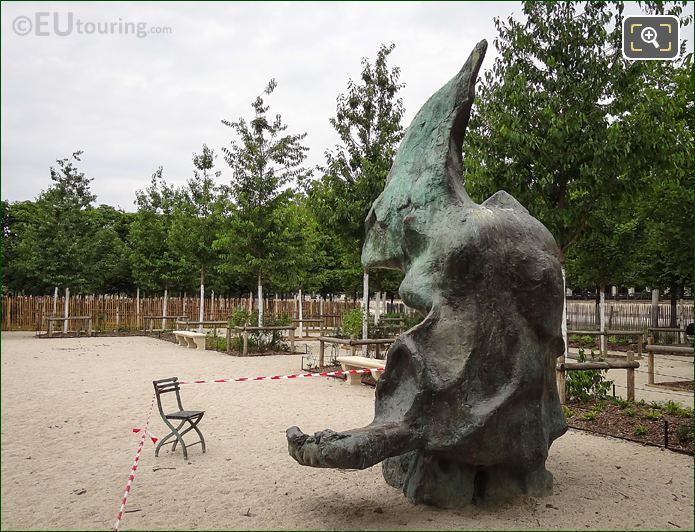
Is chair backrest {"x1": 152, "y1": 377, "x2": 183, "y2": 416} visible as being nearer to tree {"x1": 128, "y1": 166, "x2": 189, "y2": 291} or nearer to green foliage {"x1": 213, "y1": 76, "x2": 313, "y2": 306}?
green foliage {"x1": 213, "y1": 76, "x2": 313, "y2": 306}

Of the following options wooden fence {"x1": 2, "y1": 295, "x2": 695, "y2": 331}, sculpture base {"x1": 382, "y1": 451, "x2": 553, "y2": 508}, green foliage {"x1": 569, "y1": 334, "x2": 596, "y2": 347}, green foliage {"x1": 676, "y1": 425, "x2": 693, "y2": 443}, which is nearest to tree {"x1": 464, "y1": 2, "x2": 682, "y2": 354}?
green foliage {"x1": 676, "y1": 425, "x2": 693, "y2": 443}

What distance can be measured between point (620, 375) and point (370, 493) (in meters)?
11.2

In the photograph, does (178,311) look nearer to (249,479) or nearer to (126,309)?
(126,309)

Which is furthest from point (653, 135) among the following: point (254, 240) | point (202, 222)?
point (202, 222)

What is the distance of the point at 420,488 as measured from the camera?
5.27 meters

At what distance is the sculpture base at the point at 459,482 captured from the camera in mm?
5219

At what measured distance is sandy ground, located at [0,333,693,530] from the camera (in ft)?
16.7

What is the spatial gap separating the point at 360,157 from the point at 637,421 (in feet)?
31.3

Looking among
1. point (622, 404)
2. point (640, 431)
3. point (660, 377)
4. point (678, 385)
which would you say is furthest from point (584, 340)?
point (640, 431)

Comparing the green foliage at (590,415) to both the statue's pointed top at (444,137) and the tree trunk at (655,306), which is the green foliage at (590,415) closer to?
the statue's pointed top at (444,137)

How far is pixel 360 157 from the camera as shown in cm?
1573

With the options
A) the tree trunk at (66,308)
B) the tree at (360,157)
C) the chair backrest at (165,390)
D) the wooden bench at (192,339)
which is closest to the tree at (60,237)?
the tree trunk at (66,308)

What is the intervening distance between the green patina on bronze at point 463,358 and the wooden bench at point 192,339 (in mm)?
16307

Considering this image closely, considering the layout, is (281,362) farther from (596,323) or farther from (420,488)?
(596,323)
